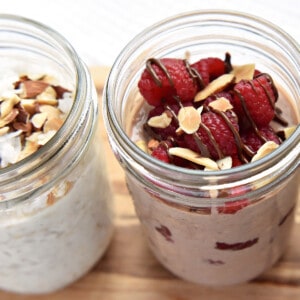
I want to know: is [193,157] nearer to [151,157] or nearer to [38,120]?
[151,157]

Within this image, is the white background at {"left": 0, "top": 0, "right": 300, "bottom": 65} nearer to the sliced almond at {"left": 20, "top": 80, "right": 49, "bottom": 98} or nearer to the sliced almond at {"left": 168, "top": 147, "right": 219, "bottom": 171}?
the sliced almond at {"left": 20, "top": 80, "right": 49, "bottom": 98}

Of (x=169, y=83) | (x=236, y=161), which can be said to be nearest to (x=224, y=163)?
(x=236, y=161)

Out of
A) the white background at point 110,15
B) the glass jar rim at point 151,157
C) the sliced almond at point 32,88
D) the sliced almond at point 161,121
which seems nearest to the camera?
A: the glass jar rim at point 151,157

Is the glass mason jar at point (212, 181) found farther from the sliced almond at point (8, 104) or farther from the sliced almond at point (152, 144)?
the sliced almond at point (8, 104)

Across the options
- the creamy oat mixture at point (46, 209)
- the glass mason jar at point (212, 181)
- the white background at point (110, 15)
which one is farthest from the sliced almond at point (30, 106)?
the white background at point (110, 15)

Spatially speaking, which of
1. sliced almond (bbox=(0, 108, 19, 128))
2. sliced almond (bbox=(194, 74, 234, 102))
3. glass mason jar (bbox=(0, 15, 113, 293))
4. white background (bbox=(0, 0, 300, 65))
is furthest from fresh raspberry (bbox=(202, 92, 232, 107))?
white background (bbox=(0, 0, 300, 65))

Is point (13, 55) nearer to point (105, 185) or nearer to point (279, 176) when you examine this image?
point (105, 185)

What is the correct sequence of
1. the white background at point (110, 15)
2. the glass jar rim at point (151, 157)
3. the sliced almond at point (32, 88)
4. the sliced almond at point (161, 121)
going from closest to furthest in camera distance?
1. the glass jar rim at point (151, 157)
2. the sliced almond at point (161, 121)
3. the sliced almond at point (32, 88)
4. the white background at point (110, 15)
